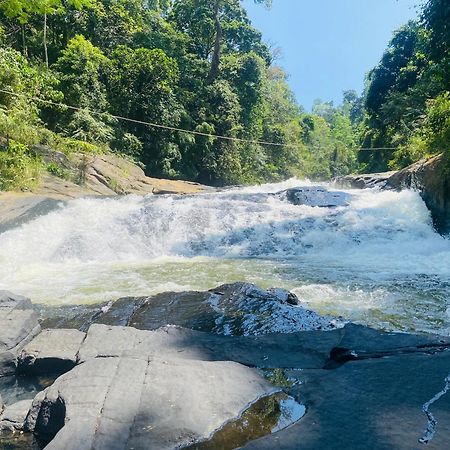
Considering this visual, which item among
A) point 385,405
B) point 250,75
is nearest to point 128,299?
point 385,405

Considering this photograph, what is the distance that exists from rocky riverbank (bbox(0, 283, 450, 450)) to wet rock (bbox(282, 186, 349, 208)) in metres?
8.58

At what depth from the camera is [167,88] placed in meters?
19.1

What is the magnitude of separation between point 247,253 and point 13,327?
230 inches

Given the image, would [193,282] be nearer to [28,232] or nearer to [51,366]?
[51,366]

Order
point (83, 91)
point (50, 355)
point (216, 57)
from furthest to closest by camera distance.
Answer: point (216, 57), point (83, 91), point (50, 355)

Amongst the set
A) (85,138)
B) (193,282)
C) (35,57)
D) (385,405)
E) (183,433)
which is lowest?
(193,282)

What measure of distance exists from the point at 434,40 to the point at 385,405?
1250 cm

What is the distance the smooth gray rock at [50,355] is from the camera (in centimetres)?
324

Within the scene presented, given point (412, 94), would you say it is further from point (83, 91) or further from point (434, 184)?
point (83, 91)

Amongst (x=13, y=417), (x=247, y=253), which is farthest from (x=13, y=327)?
(x=247, y=253)

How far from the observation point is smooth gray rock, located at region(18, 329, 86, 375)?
3.24 meters

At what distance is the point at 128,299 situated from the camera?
480 cm

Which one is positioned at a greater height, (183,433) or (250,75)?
(250,75)

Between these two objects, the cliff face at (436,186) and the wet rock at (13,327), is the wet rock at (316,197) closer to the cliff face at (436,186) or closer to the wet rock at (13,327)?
the cliff face at (436,186)
